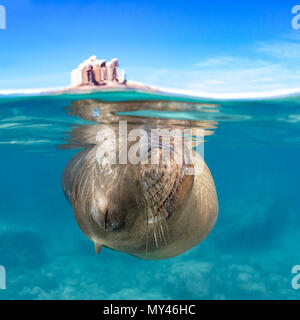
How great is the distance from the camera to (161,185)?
2.17 metres

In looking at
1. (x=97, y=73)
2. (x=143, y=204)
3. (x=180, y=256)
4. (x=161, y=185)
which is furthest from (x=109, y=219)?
(x=180, y=256)

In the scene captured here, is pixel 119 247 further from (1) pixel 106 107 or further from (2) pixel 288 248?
(2) pixel 288 248

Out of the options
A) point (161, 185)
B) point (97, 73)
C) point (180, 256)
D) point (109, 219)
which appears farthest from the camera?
point (180, 256)

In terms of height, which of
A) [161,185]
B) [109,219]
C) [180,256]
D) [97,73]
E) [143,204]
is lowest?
[180,256]

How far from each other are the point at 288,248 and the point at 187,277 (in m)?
9.32

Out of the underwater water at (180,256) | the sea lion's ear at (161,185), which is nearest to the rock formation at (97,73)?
the underwater water at (180,256)

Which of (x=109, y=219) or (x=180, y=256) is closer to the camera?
(x=109, y=219)

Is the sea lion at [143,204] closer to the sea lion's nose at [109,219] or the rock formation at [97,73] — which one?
the sea lion's nose at [109,219]

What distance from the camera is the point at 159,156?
A: 2213mm

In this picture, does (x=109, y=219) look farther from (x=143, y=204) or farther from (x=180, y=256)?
(x=180, y=256)

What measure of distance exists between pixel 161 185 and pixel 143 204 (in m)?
0.21

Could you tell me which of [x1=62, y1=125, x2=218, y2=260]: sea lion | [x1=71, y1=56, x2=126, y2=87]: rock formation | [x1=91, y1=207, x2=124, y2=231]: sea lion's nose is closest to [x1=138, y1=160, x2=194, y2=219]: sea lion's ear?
[x1=62, y1=125, x2=218, y2=260]: sea lion

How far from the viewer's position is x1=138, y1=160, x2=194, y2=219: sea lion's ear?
2.17 m

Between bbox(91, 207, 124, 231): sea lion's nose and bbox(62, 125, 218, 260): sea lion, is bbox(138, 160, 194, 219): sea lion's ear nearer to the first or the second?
bbox(62, 125, 218, 260): sea lion
